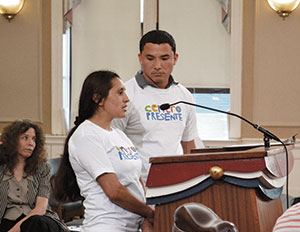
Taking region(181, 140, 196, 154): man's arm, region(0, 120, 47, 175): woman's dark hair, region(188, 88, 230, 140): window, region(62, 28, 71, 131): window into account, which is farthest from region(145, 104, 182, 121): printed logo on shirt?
region(62, 28, 71, 131): window

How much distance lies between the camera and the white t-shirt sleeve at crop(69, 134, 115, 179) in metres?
2.00

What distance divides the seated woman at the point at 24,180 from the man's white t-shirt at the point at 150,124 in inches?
72.0

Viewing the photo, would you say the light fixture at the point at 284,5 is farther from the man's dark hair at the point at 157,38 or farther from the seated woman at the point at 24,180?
the man's dark hair at the point at 157,38

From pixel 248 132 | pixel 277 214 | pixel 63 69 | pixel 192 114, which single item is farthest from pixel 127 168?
pixel 63 69

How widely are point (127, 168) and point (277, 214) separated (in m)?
0.54

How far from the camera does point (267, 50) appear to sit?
6.52m

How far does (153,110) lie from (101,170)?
29.5 inches

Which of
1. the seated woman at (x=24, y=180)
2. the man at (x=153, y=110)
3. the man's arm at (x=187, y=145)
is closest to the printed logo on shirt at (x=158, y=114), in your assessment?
the man at (x=153, y=110)

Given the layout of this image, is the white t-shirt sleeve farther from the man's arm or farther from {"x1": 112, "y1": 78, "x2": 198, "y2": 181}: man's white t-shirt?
the man's arm

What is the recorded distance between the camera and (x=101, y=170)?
1.99 meters

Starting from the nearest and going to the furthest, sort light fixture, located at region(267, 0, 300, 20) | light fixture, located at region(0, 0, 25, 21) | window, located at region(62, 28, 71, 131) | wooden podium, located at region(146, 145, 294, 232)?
wooden podium, located at region(146, 145, 294, 232) < light fixture, located at region(267, 0, 300, 20) < light fixture, located at region(0, 0, 25, 21) < window, located at region(62, 28, 71, 131)

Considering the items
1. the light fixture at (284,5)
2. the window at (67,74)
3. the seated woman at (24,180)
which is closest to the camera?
the seated woman at (24,180)

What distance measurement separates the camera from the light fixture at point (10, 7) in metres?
6.94

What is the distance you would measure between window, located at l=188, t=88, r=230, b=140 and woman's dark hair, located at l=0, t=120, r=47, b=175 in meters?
2.70
